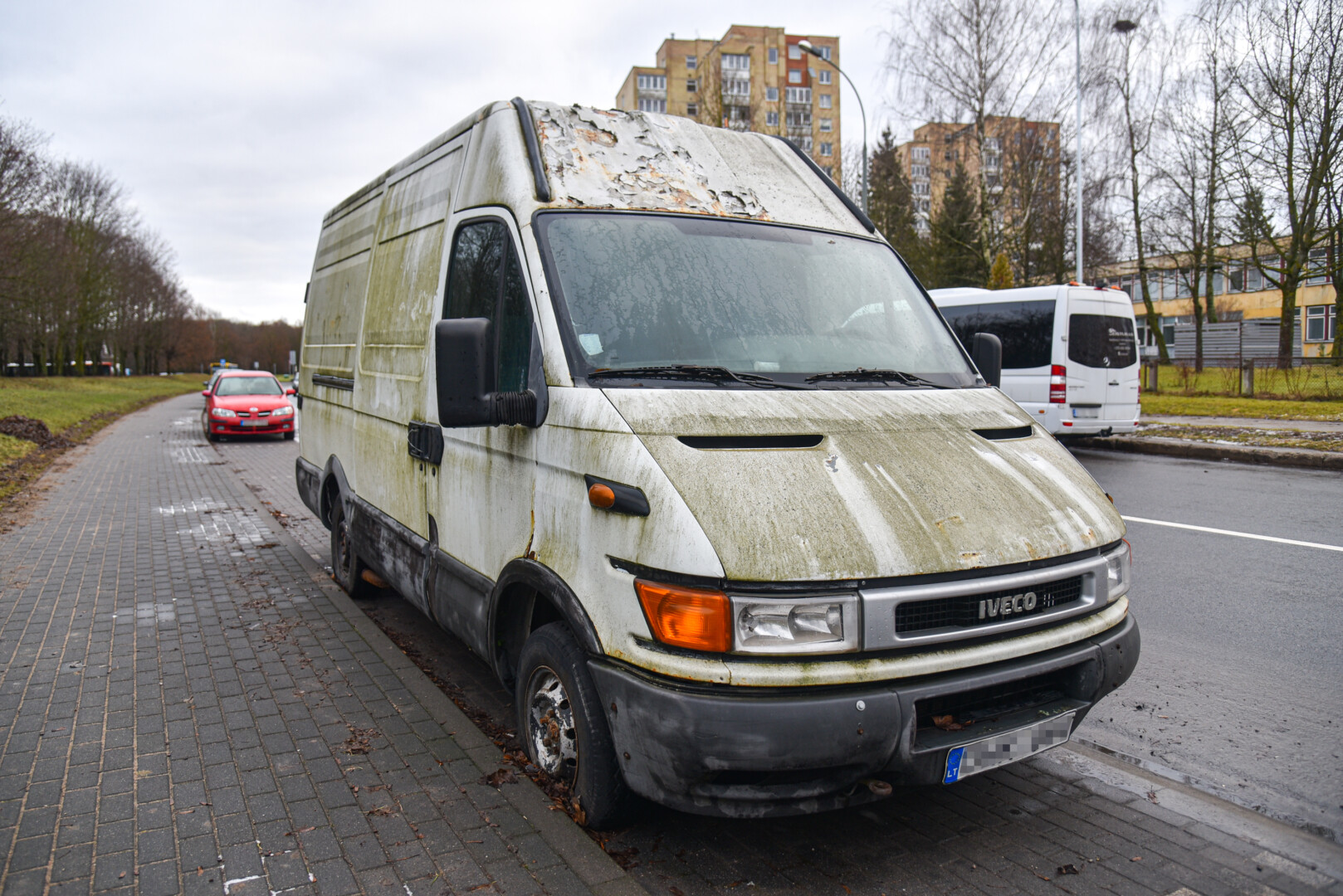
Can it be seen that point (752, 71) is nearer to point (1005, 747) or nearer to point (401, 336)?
point (401, 336)

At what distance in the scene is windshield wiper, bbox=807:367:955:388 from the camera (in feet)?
11.6

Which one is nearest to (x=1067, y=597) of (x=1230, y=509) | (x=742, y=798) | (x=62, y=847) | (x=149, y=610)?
(x=742, y=798)

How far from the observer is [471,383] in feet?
10.5

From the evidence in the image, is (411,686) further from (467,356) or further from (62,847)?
(467,356)

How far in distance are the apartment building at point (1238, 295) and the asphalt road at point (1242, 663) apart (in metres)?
22.0

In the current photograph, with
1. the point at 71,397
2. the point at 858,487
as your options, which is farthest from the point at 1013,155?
the point at 858,487

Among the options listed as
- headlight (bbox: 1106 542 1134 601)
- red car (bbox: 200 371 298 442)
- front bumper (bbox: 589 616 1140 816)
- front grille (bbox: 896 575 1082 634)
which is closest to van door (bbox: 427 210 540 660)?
front bumper (bbox: 589 616 1140 816)

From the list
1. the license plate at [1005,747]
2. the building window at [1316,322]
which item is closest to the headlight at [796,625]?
the license plate at [1005,747]

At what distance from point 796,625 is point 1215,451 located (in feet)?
45.7

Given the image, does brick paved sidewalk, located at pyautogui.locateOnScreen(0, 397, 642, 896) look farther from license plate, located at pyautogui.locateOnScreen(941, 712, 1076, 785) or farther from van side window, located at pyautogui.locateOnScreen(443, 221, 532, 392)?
van side window, located at pyautogui.locateOnScreen(443, 221, 532, 392)

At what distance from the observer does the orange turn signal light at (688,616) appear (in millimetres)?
2654

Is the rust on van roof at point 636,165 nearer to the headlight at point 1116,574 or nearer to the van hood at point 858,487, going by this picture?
the van hood at point 858,487

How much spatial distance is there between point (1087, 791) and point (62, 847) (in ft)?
12.1

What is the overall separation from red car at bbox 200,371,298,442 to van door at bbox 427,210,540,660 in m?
17.2
